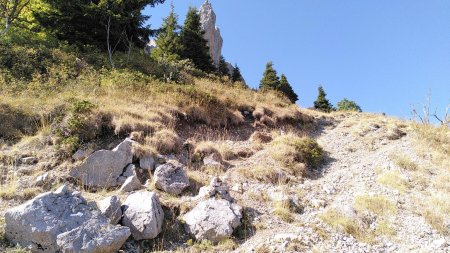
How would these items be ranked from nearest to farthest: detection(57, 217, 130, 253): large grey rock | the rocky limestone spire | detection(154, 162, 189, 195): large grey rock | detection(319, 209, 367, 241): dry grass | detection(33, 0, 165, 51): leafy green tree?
detection(57, 217, 130, 253): large grey rock, detection(319, 209, 367, 241): dry grass, detection(154, 162, 189, 195): large grey rock, detection(33, 0, 165, 51): leafy green tree, the rocky limestone spire

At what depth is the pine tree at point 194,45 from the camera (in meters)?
24.0

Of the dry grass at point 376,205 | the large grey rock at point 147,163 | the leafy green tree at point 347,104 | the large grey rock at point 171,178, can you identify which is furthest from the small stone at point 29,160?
the leafy green tree at point 347,104

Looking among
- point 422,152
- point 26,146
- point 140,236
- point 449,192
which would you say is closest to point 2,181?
point 26,146

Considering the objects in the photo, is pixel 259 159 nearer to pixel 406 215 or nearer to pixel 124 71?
pixel 406 215

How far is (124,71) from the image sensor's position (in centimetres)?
1413

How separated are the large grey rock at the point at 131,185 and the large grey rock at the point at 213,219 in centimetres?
145

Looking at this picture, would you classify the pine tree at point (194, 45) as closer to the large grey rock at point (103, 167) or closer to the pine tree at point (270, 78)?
the pine tree at point (270, 78)

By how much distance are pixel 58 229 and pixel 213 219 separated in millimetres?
2571

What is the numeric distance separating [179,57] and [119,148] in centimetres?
1477

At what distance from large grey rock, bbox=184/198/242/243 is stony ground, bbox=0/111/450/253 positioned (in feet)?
0.76

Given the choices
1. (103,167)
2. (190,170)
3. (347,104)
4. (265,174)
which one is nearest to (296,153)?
(265,174)

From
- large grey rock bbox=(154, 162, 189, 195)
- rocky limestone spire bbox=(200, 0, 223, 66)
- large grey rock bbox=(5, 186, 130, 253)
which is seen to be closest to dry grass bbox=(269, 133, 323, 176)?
large grey rock bbox=(154, 162, 189, 195)

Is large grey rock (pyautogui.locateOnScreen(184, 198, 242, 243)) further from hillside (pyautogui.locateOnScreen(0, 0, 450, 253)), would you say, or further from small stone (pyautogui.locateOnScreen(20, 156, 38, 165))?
small stone (pyautogui.locateOnScreen(20, 156, 38, 165))

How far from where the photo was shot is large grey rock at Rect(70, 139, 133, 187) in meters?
7.36
